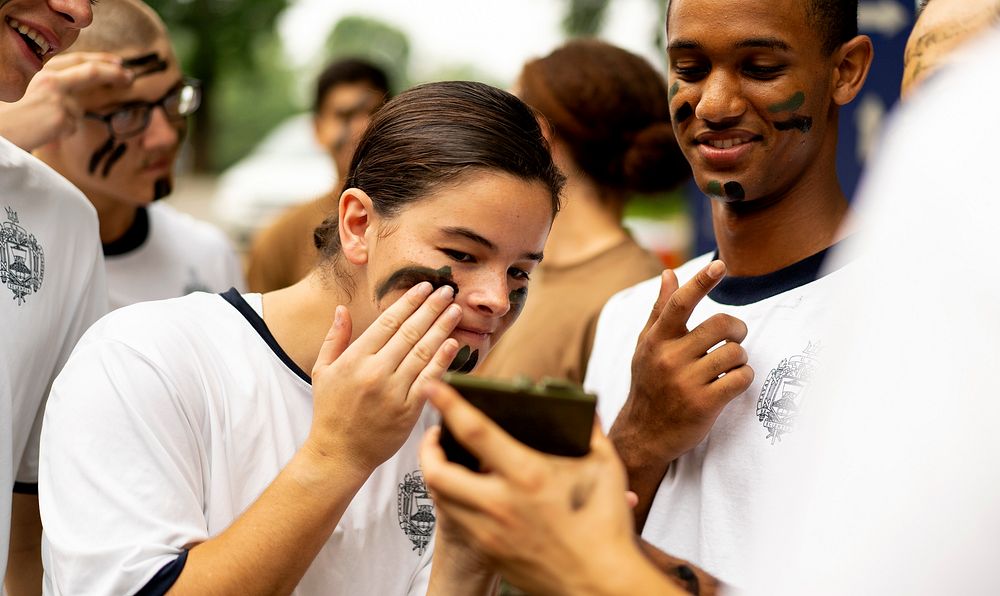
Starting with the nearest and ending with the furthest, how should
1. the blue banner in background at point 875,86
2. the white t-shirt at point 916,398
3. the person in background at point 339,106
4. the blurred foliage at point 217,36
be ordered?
1. the white t-shirt at point 916,398
2. the blue banner in background at point 875,86
3. the person in background at point 339,106
4. the blurred foliage at point 217,36

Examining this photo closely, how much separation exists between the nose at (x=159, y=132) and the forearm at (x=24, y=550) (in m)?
1.39

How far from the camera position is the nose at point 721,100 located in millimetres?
2383

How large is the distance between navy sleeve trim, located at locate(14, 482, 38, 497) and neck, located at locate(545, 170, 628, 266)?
202 centimetres

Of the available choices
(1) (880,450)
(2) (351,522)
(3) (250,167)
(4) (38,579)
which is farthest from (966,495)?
(3) (250,167)

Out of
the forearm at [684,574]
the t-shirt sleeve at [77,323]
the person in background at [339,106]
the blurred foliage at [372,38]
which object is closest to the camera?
the forearm at [684,574]

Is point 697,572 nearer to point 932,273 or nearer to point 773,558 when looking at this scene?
point 773,558

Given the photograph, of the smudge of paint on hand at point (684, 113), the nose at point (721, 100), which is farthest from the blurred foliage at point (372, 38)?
the nose at point (721, 100)

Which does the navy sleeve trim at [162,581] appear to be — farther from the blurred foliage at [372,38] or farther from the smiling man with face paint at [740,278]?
the blurred foliage at [372,38]

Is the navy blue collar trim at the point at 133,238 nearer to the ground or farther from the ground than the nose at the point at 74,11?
nearer to the ground

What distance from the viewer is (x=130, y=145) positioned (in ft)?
11.6

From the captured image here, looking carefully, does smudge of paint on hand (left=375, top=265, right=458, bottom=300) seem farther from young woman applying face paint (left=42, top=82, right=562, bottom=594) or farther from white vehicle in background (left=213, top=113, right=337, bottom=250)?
white vehicle in background (left=213, top=113, right=337, bottom=250)

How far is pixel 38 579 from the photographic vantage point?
9.01ft

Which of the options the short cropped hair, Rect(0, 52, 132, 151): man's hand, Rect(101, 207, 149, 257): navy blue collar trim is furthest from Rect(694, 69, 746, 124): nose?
the short cropped hair

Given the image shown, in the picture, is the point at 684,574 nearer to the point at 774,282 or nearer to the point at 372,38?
the point at 774,282
